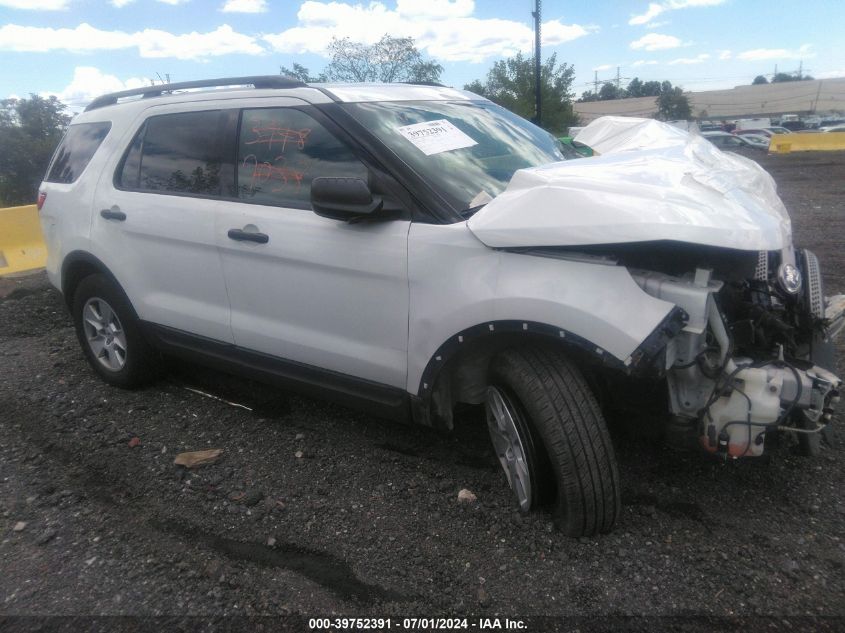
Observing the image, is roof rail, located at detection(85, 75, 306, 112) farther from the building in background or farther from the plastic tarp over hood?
the building in background

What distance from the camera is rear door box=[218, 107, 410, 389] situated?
2.84 metres

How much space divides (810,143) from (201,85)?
→ 2561 centimetres

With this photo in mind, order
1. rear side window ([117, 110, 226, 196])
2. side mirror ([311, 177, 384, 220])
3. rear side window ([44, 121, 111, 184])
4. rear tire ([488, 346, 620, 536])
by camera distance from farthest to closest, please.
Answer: rear side window ([44, 121, 111, 184]) < rear side window ([117, 110, 226, 196]) < side mirror ([311, 177, 384, 220]) < rear tire ([488, 346, 620, 536])

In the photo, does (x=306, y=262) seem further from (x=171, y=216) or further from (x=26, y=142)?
(x=26, y=142)

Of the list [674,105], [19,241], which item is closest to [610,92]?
[674,105]

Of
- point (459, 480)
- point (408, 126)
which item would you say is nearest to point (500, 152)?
point (408, 126)


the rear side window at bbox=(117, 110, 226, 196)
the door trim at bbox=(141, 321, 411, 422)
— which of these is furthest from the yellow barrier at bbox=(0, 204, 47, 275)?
the door trim at bbox=(141, 321, 411, 422)

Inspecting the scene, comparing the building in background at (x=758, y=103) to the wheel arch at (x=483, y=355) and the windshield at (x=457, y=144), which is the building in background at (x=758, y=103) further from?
the wheel arch at (x=483, y=355)

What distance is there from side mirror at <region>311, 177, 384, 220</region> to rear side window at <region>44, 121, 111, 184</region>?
7.30ft

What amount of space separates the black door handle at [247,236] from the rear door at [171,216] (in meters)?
0.18

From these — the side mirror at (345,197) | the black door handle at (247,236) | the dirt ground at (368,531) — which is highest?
the side mirror at (345,197)

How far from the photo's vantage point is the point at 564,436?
2.41 metres

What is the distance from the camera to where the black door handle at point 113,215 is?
3842 mm

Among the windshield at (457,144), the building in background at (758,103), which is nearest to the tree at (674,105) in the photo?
the building in background at (758,103)
